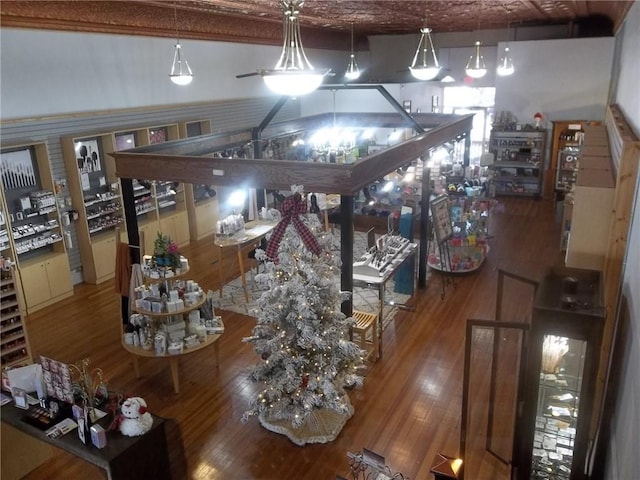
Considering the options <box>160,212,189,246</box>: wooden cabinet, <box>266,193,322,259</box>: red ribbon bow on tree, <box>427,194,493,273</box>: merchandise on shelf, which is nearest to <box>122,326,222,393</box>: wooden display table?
<box>266,193,322,259</box>: red ribbon bow on tree

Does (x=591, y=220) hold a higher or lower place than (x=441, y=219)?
higher

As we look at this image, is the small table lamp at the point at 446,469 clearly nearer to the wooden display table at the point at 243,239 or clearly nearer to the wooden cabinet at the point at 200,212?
the wooden display table at the point at 243,239

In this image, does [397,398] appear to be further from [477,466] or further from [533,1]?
[533,1]

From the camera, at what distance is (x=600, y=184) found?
5176 mm

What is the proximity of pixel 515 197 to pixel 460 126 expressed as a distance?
6.27 metres

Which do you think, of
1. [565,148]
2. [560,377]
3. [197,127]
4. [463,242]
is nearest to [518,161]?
[565,148]

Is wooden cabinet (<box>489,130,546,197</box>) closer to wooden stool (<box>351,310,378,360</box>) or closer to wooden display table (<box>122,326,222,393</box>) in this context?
wooden stool (<box>351,310,378,360</box>)

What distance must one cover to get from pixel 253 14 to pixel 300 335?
23.7 feet

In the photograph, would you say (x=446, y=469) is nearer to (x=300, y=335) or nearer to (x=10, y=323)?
(x=300, y=335)

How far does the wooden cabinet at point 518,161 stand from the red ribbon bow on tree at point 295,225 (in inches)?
407

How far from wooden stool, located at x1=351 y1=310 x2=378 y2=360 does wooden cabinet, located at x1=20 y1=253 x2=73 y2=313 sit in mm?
5074

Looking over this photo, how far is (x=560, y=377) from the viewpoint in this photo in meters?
4.06

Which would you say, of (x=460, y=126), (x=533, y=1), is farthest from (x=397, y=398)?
(x=533, y=1)

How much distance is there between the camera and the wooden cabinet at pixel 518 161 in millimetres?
14273
